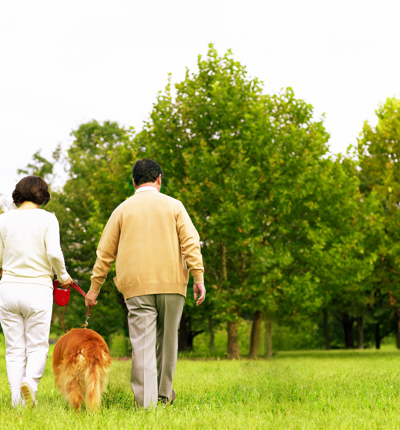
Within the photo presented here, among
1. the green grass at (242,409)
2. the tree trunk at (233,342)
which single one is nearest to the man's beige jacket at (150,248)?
Answer: the green grass at (242,409)

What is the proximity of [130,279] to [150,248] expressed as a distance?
357mm

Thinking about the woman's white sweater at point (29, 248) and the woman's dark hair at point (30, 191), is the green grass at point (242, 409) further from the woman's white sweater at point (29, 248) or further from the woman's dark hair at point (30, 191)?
the woman's dark hair at point (30, 191)

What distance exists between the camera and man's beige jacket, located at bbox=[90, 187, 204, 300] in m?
4.86

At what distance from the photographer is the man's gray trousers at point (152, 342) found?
473 centimetres

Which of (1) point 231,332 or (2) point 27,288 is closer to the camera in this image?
(2) point 27,288

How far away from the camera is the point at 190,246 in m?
4.95

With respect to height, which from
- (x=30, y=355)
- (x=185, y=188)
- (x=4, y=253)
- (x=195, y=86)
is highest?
(x=195, y=86)

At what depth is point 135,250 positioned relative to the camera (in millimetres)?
4918

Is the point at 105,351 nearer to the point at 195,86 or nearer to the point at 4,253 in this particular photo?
the point at 4,253

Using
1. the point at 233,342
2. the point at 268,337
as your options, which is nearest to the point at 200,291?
the point at 233,342

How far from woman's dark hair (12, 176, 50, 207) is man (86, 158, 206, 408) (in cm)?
79

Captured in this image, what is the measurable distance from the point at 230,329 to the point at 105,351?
45.6ft

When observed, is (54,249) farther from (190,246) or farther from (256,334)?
(256,334)

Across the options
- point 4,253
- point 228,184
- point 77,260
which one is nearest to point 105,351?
point 4,253
